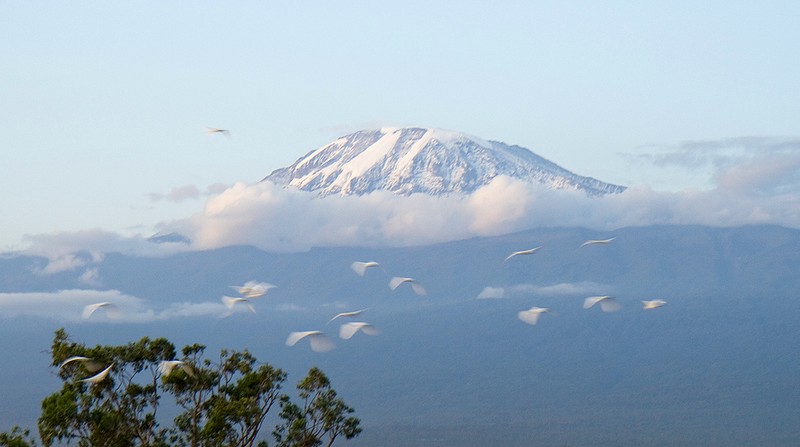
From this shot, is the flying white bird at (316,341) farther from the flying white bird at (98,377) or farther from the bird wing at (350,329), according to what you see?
the flying white bird at (98,377)

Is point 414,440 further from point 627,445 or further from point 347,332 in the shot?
point 347,332

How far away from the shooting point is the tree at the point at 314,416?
44.8 m

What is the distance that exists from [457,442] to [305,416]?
6084 inches

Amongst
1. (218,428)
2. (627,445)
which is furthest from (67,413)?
(627,445)

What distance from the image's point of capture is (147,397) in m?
42.5

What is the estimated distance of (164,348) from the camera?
42625mm

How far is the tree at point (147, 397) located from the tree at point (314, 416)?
3.47 feet

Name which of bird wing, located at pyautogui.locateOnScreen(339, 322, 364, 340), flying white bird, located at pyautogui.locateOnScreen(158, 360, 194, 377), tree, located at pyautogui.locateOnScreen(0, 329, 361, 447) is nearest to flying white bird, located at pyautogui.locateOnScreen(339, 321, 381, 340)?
bird wing, located at pyautogui.locateOnScreen(339, 322, 364, 340)

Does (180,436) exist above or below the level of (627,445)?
above

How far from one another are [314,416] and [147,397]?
19.7ft

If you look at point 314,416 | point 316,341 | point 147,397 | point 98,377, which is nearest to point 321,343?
point 316,341

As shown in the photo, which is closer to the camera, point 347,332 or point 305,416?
point 347,332

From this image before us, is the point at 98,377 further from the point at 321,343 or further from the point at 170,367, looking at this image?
the point at 321,343

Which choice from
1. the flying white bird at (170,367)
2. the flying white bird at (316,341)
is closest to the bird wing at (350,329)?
the flying white bird at (316,341)
